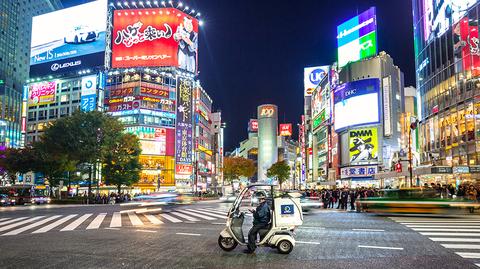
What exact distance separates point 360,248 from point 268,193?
2.72 metres

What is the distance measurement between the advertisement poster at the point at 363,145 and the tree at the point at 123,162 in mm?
35230

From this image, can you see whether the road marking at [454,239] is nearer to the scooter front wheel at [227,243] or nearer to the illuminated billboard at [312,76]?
the scooter front wheel at [227,243]

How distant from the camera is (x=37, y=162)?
1986 inches

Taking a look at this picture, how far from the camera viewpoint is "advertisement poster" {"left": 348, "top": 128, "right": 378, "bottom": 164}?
6806 cm

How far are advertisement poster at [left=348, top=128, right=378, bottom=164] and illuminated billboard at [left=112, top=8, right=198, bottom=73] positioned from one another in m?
39.9

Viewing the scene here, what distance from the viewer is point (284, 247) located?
32.3 feet

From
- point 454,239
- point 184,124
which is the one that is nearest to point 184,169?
point 184,124

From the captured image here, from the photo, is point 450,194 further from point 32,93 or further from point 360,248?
point 32,93

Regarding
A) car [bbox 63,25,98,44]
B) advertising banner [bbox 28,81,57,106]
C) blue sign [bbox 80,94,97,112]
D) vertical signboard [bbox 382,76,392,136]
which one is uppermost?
car [bbox 63,25,98,44]

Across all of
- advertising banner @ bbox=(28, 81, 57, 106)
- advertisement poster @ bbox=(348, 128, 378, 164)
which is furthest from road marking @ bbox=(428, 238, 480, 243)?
advertising banner @ bbox=(28, 81, 57, 106)

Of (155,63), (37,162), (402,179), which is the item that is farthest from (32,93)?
(402,179)

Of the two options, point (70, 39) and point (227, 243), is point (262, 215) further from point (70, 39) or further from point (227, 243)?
point (70, 39)

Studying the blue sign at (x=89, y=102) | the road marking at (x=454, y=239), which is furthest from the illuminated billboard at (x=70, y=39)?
the road marking at (x=454, y=239)

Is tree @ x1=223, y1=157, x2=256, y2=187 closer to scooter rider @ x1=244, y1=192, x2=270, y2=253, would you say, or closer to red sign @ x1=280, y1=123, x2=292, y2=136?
red sign @ x1=280, y1=123, x2=292, y2=136
